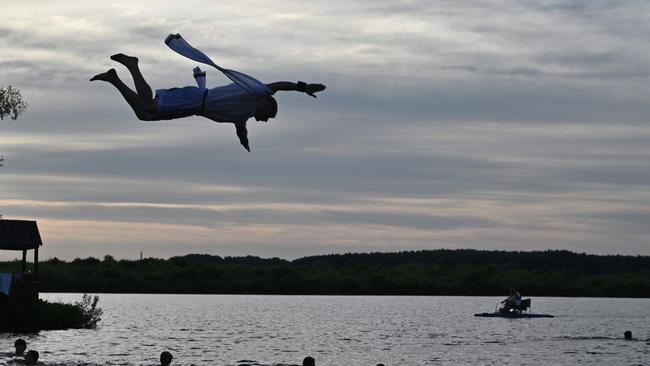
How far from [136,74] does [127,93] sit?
293 millimetres

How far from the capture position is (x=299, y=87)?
14.4 meters

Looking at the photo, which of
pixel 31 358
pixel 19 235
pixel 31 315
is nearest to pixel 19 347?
pixel 31 358

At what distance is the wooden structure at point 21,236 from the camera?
59750 mm

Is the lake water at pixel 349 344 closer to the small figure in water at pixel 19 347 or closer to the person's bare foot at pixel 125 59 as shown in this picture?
the small figure in water at pixel 19 347

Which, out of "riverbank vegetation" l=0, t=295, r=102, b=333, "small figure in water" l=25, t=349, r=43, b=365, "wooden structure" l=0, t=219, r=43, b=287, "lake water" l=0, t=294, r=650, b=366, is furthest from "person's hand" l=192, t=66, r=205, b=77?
"riverbank vegetation" l=0, t=295, r=102, b=333

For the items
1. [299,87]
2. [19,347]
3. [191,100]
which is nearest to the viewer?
[299,87]

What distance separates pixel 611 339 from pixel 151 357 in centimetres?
3763

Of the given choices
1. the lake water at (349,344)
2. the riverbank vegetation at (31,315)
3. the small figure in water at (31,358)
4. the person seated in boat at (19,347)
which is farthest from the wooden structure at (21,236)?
the small figure in water at (31,358)

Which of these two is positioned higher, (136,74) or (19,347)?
(136,74)

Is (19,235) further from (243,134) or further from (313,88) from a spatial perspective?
(313,88)

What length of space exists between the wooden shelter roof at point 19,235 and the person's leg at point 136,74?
46.5m

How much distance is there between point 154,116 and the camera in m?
15.2

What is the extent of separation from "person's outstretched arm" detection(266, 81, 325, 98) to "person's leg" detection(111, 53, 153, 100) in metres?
1.83

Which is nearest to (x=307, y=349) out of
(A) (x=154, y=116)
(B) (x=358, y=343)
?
(B) (x=358, y=343)
